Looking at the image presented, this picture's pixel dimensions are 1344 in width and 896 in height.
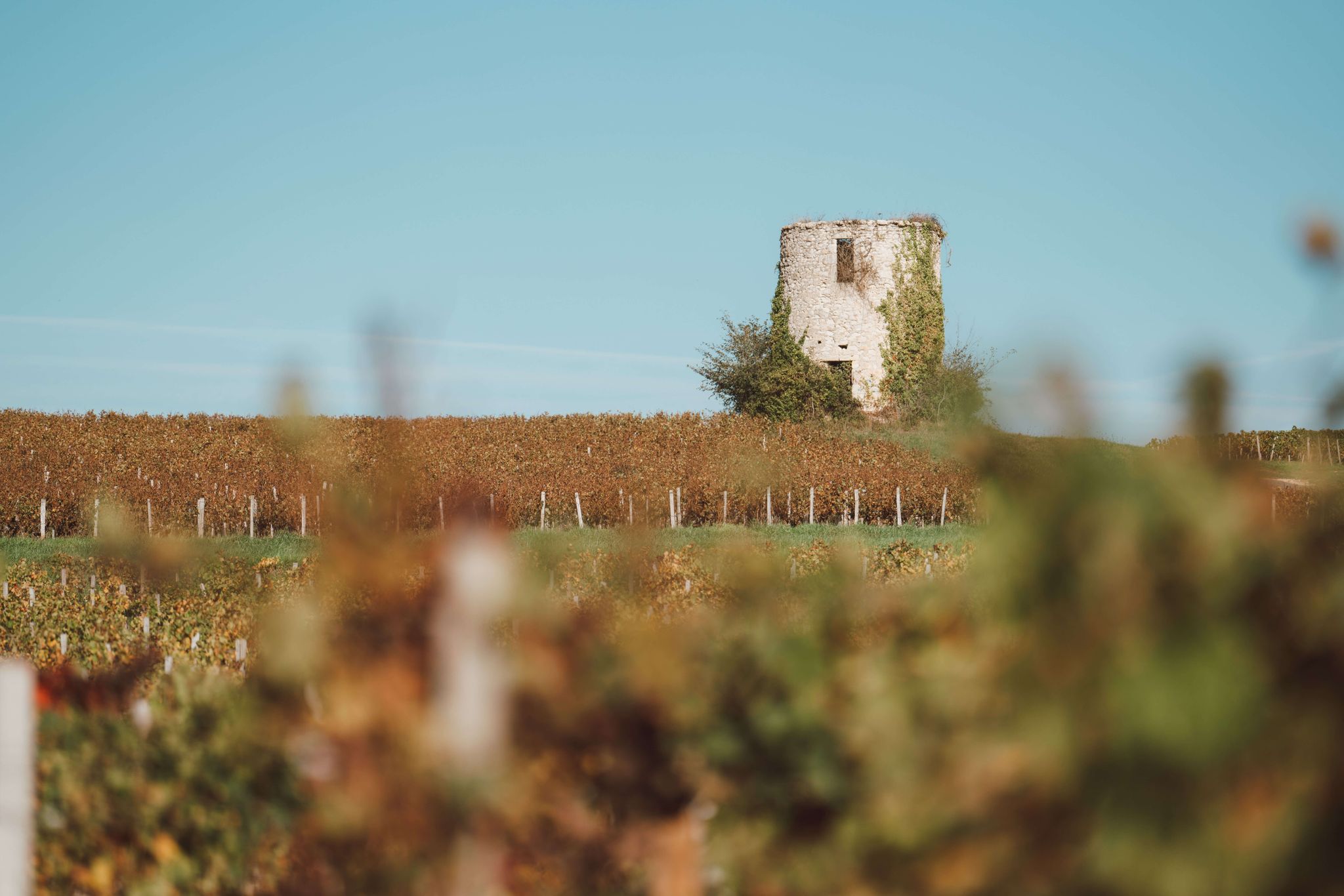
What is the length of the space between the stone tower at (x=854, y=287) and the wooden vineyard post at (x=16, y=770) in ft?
127

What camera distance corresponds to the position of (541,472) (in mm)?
33406

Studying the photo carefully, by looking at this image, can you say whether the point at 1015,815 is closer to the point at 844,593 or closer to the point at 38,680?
the point at 844,593

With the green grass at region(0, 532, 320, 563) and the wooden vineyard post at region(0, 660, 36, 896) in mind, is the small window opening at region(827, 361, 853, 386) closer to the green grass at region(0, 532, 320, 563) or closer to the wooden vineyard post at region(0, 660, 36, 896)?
the green grass at region(0, 532, 320, 563)

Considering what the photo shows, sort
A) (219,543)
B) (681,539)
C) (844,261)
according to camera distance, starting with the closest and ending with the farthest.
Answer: (219,543), (681,539), (844,261)

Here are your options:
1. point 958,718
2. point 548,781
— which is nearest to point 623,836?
point 548,781

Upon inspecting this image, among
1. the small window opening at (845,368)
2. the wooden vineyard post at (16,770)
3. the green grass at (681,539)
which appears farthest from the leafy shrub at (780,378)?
A: the wooden vineyard post at (16,770)

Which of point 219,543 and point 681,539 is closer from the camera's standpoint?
point 219,543

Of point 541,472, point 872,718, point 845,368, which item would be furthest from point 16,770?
point 845,368

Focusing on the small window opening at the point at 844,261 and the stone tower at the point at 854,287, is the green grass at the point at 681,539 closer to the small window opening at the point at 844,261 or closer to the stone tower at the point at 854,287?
the stone tower at the point at 854,287

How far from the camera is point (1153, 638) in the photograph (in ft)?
3.05

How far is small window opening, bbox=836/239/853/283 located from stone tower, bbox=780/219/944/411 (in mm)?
25

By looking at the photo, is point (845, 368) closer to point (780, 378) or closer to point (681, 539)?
point (780, 378)

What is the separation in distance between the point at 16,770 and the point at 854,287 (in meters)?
39.4

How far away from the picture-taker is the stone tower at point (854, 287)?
40.1 m
